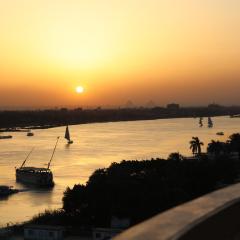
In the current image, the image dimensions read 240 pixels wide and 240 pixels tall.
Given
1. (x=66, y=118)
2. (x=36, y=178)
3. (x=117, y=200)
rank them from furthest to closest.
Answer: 1. (x=66, y=118)
2. (x=36, y=178)
3. (x=117, y=200)

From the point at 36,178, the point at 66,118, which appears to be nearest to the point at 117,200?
the point at 36,178

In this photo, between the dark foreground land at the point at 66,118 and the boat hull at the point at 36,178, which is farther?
the dark foreground land at the point at 66,118

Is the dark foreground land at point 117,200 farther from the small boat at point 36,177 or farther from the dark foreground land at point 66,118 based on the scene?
the dark foreground land at point 66,118

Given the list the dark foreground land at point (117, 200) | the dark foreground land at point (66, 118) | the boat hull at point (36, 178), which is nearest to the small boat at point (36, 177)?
the boat hull at point (36, 178)

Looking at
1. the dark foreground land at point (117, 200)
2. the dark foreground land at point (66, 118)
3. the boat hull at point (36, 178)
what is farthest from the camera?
the dark foreground land at point (66, 118)

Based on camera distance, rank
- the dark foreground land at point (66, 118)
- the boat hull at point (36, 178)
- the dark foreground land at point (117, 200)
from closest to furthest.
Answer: the dark foreground land at point (117, 200) → the boat hull at point (36, 178) → the dark foreground land at point (66, 118)

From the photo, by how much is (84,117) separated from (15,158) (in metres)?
36.8

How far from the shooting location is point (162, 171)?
8117 mm

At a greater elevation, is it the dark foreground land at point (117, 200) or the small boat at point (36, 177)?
the dark foreground land at point (117, 200)

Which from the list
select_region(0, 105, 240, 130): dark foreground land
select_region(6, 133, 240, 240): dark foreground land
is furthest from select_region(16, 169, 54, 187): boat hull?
select_region(0, 105, 240, 130): dark foreground land

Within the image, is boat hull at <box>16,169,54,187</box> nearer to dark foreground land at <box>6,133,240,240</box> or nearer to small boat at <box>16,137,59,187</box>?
small boat at <box>16,137,59,187</box>

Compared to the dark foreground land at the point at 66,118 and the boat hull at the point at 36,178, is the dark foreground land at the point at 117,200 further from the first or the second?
the dark foreground land at the point at 66,118

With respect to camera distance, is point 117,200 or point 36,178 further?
point 36,178

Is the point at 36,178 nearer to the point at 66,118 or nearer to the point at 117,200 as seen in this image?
the point at 117,200
